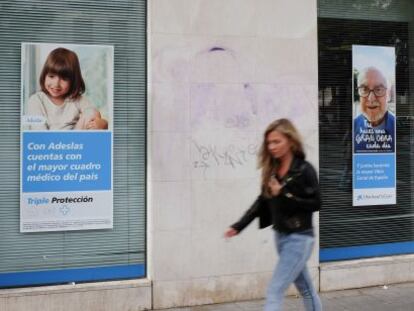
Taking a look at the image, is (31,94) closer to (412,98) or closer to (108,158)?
(108,158)

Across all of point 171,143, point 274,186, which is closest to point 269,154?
point 274,186

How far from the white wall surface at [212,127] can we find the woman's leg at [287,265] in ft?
6.99

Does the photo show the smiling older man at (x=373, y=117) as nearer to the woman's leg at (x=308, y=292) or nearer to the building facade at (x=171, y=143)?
the building facade at (x=171, y=143)

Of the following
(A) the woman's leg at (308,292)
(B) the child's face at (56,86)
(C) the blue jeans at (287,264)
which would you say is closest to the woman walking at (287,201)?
(C) the blue jeans at (287,264)

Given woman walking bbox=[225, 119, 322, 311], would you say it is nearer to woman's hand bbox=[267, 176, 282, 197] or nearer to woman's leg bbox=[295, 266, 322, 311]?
woman's hand bbox=[267, 176, 282, 197]

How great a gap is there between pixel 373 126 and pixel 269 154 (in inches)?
133

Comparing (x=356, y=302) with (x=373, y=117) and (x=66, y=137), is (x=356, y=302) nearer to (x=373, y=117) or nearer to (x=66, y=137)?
(x=373, y=117)

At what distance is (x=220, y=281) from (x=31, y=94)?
2.67 meters

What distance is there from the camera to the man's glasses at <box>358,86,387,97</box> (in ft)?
25.4

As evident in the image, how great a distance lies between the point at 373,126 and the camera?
7781 millimetres

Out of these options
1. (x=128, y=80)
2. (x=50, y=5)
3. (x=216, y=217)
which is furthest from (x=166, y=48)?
(x=216, y=217)

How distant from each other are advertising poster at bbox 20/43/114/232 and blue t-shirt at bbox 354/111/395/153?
2.95 meters

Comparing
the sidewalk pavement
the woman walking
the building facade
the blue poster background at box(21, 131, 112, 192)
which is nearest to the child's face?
the building facade

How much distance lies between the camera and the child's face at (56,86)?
6.41 metres
